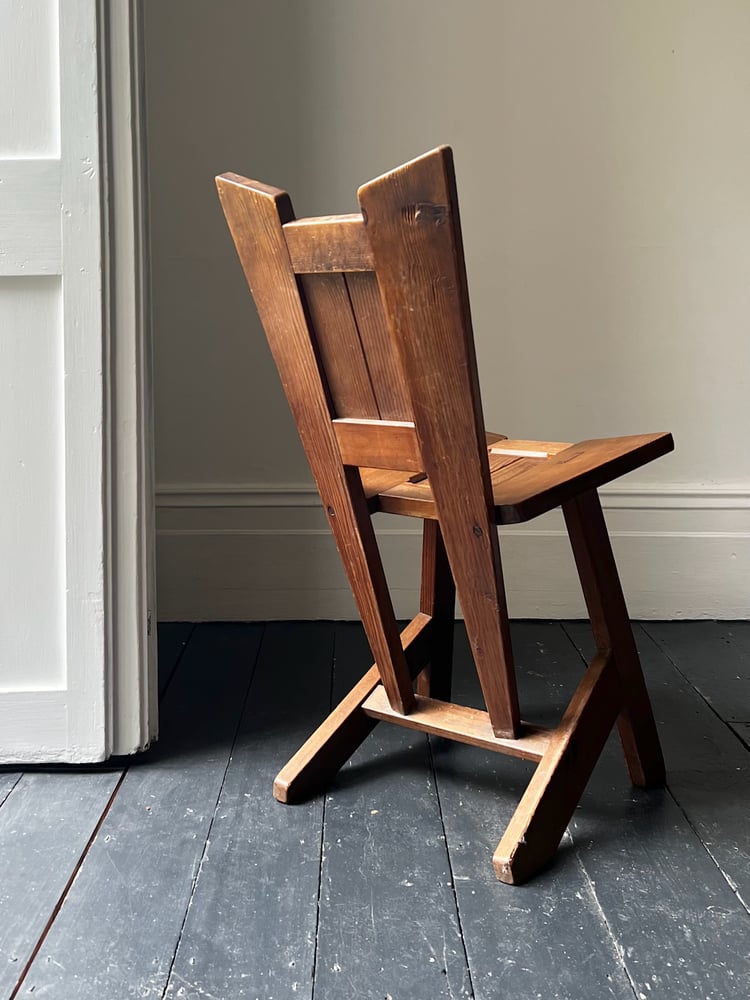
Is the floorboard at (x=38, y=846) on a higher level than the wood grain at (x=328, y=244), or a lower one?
lower

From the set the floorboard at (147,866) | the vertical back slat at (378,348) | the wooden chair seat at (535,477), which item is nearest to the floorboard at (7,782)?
the floorboard at (147,866)

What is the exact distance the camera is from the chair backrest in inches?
37.0

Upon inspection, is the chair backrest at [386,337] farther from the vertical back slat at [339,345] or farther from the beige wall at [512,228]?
the beige wall at [512,228]

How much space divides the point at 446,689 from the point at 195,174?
133 cm

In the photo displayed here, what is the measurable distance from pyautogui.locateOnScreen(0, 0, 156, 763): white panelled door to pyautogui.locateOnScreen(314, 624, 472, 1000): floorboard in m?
0.40

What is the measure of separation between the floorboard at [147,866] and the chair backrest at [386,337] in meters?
0.48

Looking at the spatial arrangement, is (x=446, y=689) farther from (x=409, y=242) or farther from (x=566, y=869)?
(x=409, y=242)

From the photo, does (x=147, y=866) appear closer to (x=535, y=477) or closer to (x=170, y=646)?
(x=535, y=477)

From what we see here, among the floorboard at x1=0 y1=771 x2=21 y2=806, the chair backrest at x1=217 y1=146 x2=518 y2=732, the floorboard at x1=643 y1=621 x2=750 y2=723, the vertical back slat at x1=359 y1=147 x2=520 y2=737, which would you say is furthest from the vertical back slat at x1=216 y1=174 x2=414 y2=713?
the floorboard at x1=643 y1=621 x2=750 y2=723

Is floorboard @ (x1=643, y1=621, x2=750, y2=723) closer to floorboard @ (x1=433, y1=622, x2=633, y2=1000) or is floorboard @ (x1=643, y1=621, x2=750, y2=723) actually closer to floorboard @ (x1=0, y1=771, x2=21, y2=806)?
floorboard @ (x1=433, y1=622, x2=633, y2=1000)

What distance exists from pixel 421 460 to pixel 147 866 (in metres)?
0.64

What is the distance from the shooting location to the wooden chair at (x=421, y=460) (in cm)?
97

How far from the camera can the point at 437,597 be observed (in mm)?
1503

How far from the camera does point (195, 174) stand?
2062 millimetres
